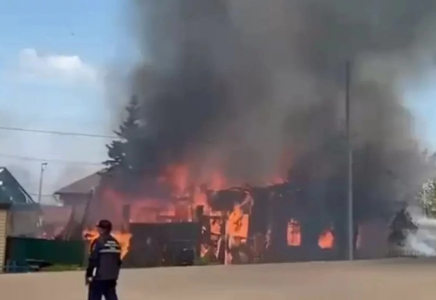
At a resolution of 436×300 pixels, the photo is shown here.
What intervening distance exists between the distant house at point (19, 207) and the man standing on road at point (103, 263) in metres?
16.5

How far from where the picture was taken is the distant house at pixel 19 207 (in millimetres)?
23995

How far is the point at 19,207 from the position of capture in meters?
26.1

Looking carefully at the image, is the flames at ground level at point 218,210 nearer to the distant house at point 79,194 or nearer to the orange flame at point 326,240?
the orange flame at point 326,240

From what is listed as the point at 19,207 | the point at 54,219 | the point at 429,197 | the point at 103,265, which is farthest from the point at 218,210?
the point at 103,265

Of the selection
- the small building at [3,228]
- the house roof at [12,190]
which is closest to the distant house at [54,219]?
the house roof at [12,190]

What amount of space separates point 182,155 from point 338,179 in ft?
19.8

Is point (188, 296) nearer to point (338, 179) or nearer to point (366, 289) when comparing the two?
point (366, 289)

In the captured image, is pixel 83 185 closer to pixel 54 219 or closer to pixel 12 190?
pixel 54 219

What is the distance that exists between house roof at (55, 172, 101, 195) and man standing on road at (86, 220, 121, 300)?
Answer: 23.1m

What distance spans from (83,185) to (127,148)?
3.12m

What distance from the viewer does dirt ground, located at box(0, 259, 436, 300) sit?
8.27 metres

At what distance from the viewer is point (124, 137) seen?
1099 inches

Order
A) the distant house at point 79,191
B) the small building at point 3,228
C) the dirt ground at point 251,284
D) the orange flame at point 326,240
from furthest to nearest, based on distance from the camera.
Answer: the distant house at point 79,191 < the orange flame at point 326,240 < the small building at point 3,228 < the dirt ground at point 251,284

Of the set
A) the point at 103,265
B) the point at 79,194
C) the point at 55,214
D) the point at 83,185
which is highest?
the point at 83,185
